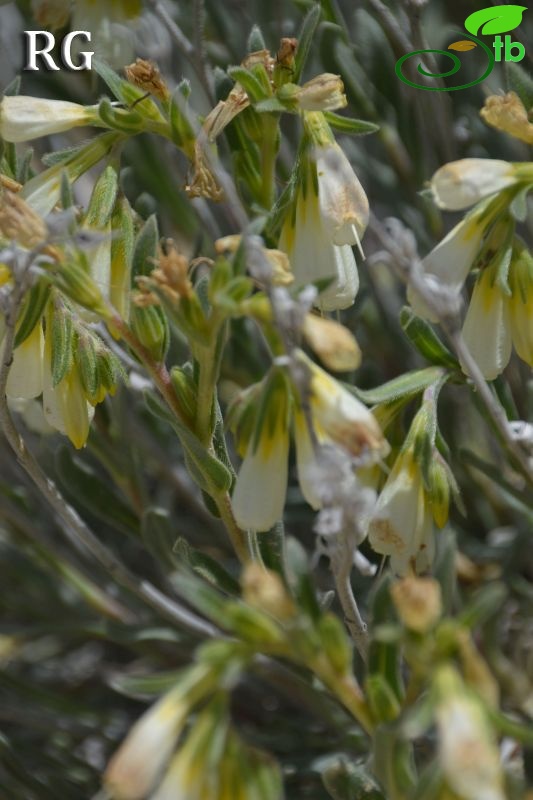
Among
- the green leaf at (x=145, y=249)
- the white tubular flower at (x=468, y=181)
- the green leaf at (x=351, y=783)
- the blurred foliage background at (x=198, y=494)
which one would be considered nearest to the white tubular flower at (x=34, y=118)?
the green leaf at (x=145, y=249)

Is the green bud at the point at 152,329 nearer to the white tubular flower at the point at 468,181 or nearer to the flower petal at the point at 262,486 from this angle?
the flower petal at the point at 262,486

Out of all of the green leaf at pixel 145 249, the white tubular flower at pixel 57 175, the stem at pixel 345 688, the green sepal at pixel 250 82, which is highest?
the green sepal at pixel 250 82

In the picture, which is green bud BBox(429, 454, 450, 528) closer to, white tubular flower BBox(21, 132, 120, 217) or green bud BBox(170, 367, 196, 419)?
green bud BBox(170, 367, 196, 419)

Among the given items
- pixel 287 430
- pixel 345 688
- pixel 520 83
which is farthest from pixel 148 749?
pixel 520 83

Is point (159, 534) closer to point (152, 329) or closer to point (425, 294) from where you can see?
point (152, 329)

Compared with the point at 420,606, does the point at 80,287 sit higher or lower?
higher
